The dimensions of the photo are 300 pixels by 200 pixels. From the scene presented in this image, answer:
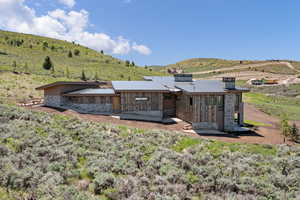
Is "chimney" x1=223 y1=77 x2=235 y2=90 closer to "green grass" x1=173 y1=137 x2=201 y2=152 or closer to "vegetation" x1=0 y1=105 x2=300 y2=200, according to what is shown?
"vegetation" x1=0 y1=105 x2=300 y2=200

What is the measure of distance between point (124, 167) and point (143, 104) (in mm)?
11909

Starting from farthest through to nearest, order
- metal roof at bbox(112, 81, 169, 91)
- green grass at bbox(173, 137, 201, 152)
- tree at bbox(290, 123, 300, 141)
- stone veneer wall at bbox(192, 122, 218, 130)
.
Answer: metal roof at bbox(112, 81, 169, 91)
stone veneer wall at bbox(192, 122, 218, 130)
tree at bbox(290, 123, 300, 141)
green grass at bbox(173, 137, 201, 152)

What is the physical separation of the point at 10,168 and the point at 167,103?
1603 cm

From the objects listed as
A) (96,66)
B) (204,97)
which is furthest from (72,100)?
Answer: (96,66)

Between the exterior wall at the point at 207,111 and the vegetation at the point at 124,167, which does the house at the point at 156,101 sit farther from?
the vegetation at the point at 124,167

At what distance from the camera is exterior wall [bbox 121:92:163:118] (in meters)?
19.4

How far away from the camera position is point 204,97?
1711 cm

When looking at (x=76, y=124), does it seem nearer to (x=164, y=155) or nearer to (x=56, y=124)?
(x=56, y=124)

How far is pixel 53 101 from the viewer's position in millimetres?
19219

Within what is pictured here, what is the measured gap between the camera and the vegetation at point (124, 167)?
6.16 metres

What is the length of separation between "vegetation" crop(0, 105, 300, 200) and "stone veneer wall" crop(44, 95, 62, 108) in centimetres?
643

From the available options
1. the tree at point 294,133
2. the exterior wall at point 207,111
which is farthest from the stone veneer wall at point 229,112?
the tree at point 294,133

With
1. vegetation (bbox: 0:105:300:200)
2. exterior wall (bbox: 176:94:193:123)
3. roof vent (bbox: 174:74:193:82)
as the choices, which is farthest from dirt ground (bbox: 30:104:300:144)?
roof vent (bbox: 174:74:193:82)

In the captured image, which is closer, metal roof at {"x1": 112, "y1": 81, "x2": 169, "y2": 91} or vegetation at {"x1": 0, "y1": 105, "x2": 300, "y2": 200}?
vegetation at {"x1": 0, "y1": 105, "x2": 300, "y2": 200}
